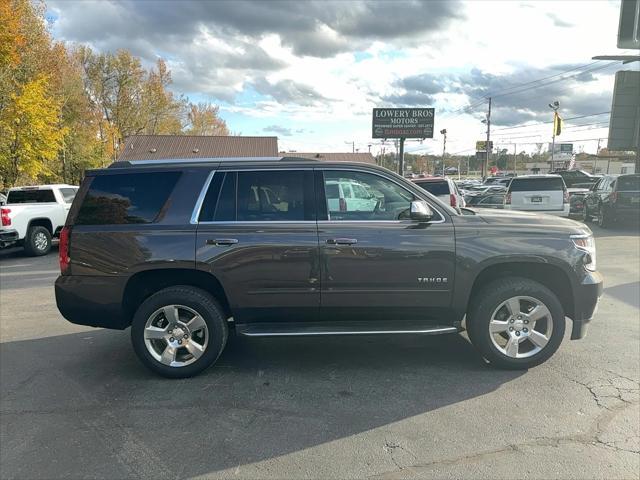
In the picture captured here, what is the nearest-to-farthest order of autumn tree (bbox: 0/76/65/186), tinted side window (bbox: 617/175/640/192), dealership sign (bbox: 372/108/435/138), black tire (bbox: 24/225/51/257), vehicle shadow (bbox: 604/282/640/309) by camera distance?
vehicle shadow (bbox: 604/282/640/309)
black tire (bbox: 24/225/51/257)
tinted side window (bbox: 617/175/640/192)
autumn tree (bbox: 0/76/65/186)
dealership sign (bbox: 372/108/435/138)

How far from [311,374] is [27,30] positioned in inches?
946

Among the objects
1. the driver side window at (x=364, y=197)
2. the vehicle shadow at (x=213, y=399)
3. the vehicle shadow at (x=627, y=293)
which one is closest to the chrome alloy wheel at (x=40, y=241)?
the vehicle shadow at (x=213, y=399)

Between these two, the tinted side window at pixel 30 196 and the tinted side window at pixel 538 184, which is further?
the tinted side window at pixel 538 184

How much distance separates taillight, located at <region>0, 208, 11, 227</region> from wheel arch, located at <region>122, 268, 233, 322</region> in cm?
883

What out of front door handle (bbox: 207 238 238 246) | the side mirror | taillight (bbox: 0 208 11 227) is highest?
the side mirror

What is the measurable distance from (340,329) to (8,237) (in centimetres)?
1051

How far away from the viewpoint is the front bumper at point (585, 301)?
169 inches

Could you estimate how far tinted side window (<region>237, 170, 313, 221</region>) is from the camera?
4270 mm

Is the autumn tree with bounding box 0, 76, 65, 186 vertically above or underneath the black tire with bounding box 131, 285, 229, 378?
above

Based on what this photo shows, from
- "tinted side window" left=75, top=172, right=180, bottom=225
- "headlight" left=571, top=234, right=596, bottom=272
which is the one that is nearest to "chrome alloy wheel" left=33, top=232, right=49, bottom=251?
"tinted side window" left=75, top=172, right=180, bottom=225

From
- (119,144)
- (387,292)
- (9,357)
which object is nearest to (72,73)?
(119,144)

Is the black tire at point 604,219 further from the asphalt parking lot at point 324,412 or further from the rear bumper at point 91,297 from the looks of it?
the rear bumper at point 91,297

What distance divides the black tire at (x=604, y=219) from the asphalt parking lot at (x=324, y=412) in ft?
37.4

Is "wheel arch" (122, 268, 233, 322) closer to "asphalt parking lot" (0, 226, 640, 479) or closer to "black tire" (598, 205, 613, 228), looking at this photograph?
"asphalt parking lot" (0, 226, 640, 479)
